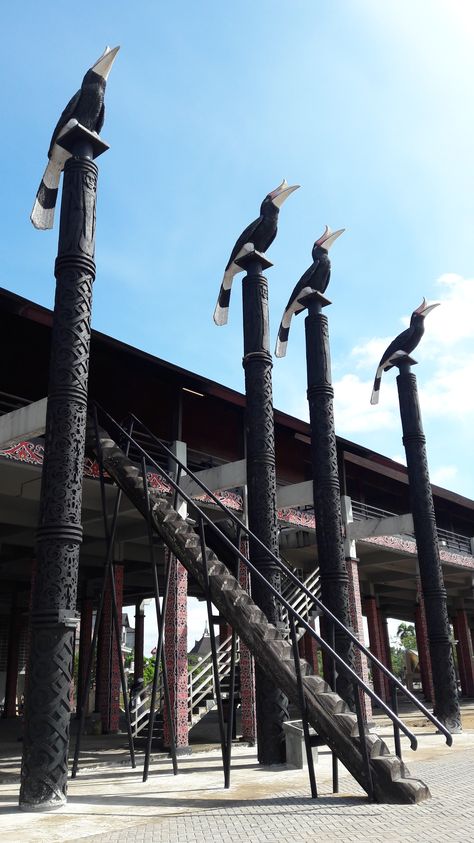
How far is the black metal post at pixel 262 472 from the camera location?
30.6 ft

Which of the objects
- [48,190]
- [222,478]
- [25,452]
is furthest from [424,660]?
[48,190]

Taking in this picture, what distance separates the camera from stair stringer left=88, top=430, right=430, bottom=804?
20.8 ft

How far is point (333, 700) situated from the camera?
7191 mm

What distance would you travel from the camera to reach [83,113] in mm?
8508

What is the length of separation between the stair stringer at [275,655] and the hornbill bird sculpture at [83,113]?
12.0 ft

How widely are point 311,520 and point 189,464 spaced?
11.4 feet

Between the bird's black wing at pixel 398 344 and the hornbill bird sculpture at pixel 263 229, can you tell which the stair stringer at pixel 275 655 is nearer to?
the hornbill bird sculpture at pixel 263 229

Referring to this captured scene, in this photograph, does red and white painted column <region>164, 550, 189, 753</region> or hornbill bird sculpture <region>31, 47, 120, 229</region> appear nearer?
hornbill bird sculpture <region>31, 47, 120, 229</region>

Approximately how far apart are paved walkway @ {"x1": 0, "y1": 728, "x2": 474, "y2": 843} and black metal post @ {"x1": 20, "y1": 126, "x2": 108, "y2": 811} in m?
0.52

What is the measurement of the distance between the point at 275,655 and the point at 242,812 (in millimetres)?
1867

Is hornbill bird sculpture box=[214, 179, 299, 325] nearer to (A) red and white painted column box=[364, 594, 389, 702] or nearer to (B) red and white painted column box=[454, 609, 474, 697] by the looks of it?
(A) red and white painted column box=[364, 594, 389, 702]

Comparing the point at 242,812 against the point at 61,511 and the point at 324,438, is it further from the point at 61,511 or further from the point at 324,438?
the point at 324,438

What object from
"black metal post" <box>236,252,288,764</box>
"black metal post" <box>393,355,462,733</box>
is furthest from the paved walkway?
"black metal post" <box>393,355,462,733</box>

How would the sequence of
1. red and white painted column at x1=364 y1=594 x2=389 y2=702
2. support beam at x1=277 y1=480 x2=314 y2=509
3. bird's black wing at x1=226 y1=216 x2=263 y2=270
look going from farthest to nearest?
red and white painted column at x1=364 y1=594 x2=389 y2=702
support beam at x1=277 y1=480 x2=314 y2=509
bird's black wing at x1=226 y1=216 x2=263 y2=270
